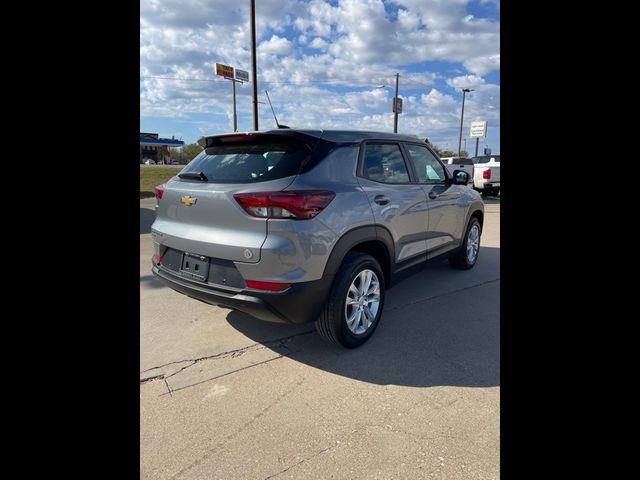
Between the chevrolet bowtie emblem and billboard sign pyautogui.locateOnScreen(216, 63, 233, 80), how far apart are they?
22221 mm

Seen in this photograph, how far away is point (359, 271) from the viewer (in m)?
3.12

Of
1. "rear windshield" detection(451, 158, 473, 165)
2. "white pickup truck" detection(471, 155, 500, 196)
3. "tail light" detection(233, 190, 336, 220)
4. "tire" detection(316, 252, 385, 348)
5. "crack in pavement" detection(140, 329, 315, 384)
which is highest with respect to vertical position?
"rear windshield" detection(451, 158, 473, 165)

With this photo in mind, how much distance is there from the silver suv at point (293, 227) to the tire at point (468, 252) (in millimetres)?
1854

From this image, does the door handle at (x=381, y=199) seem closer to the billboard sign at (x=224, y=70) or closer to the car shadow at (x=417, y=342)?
the car shadow at (x=417, y=342)

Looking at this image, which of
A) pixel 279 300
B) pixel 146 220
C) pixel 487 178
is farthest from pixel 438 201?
pixel 487 178

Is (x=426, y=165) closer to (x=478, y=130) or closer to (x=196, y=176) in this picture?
(x=196, y=176)

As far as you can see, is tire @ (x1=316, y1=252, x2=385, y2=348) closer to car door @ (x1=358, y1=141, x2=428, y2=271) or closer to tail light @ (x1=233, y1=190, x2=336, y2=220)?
car door @ (x1=358, y1=141, x2=428, y2=271)

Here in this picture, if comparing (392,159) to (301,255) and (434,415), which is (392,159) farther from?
(434,415)

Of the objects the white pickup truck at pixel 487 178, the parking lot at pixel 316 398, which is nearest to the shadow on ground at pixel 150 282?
the parking lot at pixel 316 398

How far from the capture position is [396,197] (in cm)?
355

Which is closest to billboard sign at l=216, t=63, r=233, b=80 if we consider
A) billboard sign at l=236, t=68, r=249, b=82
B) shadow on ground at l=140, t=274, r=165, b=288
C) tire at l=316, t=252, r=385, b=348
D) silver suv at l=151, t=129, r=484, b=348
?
billboard sign at l=236, t=68, r=249, b=82

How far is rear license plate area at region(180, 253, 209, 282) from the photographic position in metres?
2.87
